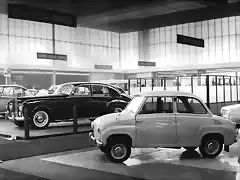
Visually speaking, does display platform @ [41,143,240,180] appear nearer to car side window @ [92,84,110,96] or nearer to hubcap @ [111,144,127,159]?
hubcap @ [111,144,127,159]

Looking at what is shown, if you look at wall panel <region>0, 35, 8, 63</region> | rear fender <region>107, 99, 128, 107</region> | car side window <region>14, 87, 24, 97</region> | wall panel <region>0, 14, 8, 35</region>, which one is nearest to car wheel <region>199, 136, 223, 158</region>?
rear fender <region>107, 99, 128, 107</region>

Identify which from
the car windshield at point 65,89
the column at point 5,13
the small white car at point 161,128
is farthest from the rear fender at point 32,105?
the column at point 5,13

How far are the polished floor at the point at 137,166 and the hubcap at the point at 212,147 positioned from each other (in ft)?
0.74

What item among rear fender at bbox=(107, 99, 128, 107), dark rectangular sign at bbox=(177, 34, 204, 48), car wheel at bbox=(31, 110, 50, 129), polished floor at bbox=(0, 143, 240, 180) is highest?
dark rectangular sign at bbox=(177, 34, 204, 48)

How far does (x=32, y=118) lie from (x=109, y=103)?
9.76 ft

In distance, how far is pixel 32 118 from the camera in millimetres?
12781

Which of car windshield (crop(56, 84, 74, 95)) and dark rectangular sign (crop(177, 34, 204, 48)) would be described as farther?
dark rectangular sign (crop(177, 34, 204, 48))

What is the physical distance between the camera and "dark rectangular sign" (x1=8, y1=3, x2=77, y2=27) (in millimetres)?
12737

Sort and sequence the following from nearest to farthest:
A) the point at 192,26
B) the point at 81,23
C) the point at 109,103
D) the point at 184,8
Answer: the point at 109,103 → the point at 184,8 → the point at 81,23 → the point at 192,26

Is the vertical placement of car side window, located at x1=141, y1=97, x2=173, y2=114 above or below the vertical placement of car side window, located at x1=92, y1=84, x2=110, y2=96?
below

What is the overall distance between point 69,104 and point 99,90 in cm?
141

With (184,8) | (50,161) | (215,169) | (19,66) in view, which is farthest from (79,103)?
Answer: (19,66)

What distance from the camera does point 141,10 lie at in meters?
23.3

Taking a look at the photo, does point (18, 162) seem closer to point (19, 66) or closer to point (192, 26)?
point (19, 66)
